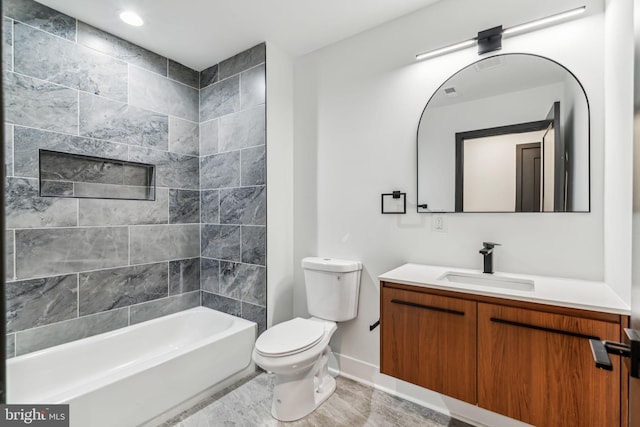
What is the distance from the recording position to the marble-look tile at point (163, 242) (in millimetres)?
2463

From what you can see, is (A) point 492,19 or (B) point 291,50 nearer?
(A) point 492,19

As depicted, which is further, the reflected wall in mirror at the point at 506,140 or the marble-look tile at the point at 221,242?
the marble-look tile at the point at 221,242

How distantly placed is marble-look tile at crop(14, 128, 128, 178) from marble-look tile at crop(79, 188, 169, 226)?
1.11ft

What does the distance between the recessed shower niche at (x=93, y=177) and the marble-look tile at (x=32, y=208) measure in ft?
0.18

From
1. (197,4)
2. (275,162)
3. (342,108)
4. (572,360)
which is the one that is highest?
(197,4)

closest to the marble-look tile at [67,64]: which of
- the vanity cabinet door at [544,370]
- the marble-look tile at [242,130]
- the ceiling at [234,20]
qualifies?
the ceiling at [234,20]

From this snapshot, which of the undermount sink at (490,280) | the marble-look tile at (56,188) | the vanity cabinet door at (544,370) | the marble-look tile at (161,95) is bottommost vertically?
the vanity cabinet door at (544,370)

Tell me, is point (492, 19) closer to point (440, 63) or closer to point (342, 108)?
point (440, 63)

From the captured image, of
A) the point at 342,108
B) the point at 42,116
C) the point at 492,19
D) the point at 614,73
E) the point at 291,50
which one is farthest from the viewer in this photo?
the point at 291,50

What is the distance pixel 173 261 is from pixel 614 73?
3.08m

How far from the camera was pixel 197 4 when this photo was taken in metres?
2.00

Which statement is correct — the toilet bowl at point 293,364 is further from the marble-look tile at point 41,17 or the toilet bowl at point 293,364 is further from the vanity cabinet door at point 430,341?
the marble-look tile at point 41,17

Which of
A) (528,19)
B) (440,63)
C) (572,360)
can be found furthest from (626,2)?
(572,360)

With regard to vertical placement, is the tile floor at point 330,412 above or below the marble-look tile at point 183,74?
below
